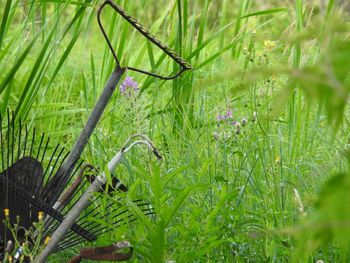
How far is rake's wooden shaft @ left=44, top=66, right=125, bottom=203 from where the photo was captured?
2.02m

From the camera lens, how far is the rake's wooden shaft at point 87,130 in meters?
2.02

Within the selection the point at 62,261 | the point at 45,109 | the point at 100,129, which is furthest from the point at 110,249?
the point at 45,109

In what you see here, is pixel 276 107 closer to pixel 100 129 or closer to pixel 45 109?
pixel 100 129

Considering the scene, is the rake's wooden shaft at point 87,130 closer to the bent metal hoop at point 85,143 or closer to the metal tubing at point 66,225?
the bent metal hoop at point 85,143

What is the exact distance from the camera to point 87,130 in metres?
2.06

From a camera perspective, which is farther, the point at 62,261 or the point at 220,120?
the point at 220,120

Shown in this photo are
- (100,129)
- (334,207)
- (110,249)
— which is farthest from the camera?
(100,129)

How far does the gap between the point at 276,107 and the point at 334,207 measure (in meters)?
0.13

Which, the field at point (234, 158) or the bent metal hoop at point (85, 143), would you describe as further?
the bent metal hoop at point (85, 143)

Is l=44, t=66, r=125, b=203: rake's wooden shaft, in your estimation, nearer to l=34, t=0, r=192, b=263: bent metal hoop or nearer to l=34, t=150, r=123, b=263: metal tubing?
l=34, t=0, r=192, b=263: bent metal hoop

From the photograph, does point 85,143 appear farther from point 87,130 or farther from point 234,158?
point 234,158

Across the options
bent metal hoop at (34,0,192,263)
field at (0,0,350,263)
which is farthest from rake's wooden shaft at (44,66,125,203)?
field at (0,0,350,263)

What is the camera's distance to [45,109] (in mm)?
4246

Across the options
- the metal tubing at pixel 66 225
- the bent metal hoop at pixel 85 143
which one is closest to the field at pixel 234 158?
the bent metal hoop at pixel 85 143
